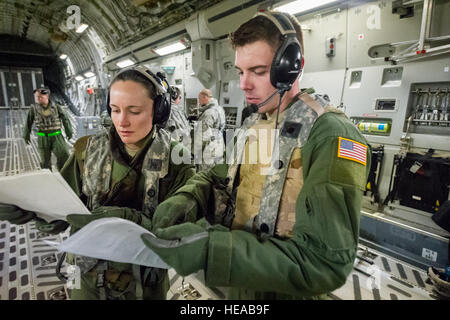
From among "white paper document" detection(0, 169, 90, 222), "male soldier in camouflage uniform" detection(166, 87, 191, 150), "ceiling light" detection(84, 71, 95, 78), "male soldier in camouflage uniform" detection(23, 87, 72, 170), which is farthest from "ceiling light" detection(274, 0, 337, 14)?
"ceiling light" detection(84, 71, 95, 78)

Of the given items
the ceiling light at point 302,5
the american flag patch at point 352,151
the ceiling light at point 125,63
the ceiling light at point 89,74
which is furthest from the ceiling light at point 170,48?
the ceiling light at point 89,74

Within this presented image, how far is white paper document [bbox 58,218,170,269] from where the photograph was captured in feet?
2.31

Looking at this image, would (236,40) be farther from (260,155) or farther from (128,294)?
(128,294)

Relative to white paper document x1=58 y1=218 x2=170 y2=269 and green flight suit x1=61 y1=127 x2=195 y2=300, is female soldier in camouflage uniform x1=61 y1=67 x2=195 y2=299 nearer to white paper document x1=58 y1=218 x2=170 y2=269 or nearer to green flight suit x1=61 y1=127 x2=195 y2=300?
green flight suit x1=61 y1=127 x2=195 y2=300

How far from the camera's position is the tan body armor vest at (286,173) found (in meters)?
0.92

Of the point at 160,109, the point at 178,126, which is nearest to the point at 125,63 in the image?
the point at 178,126

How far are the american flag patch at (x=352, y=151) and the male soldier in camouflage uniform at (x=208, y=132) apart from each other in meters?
3.89

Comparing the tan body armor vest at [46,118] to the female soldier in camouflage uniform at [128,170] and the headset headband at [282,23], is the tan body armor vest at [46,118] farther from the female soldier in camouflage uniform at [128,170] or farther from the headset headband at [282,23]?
the headset headband at [282,23]

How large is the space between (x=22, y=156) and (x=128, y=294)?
8163 mm

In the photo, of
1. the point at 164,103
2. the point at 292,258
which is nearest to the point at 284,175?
the point at 292,258

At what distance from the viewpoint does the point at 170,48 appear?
24.7 feet

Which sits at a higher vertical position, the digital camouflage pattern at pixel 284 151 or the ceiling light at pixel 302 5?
the ceiling light at pixel 302 5

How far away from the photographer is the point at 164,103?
1.56 metres

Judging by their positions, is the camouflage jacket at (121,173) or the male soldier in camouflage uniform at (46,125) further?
the male soldier in camouflage uniform at (46,125)
